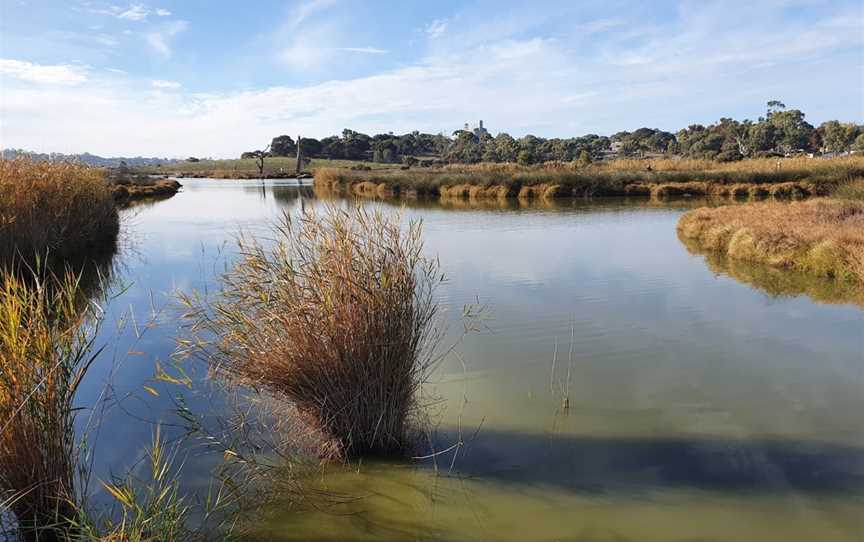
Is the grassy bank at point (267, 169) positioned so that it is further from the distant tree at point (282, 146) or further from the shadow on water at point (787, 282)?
the shadow on water at point (787, 282)

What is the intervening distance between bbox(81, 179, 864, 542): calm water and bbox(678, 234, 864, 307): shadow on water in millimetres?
102

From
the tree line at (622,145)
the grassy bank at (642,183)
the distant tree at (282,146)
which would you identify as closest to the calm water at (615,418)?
the grassy bank at (642,183)

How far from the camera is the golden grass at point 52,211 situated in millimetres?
11320

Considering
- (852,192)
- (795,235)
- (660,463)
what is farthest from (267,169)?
(660,463)

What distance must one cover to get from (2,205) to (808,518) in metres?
13.2

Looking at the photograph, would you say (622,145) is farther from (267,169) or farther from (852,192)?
(852,192)

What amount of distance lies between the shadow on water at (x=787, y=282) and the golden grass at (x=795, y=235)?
10.9 inches

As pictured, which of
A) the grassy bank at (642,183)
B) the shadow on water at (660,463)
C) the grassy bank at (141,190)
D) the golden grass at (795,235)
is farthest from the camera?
the grassy bank at (141,190)

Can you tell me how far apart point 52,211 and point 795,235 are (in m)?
16.8

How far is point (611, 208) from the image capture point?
28.4 m

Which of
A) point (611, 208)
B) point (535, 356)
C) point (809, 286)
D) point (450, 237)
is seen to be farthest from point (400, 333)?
point (611, 208)

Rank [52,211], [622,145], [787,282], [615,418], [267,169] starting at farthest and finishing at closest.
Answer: [622,145], [267,169], [52,211], [787,282], [615,418]

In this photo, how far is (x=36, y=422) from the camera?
3.46m

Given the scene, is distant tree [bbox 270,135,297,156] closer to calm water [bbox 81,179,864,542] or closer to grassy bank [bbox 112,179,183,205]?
grassy bank [bbox 112,179,183,205]
